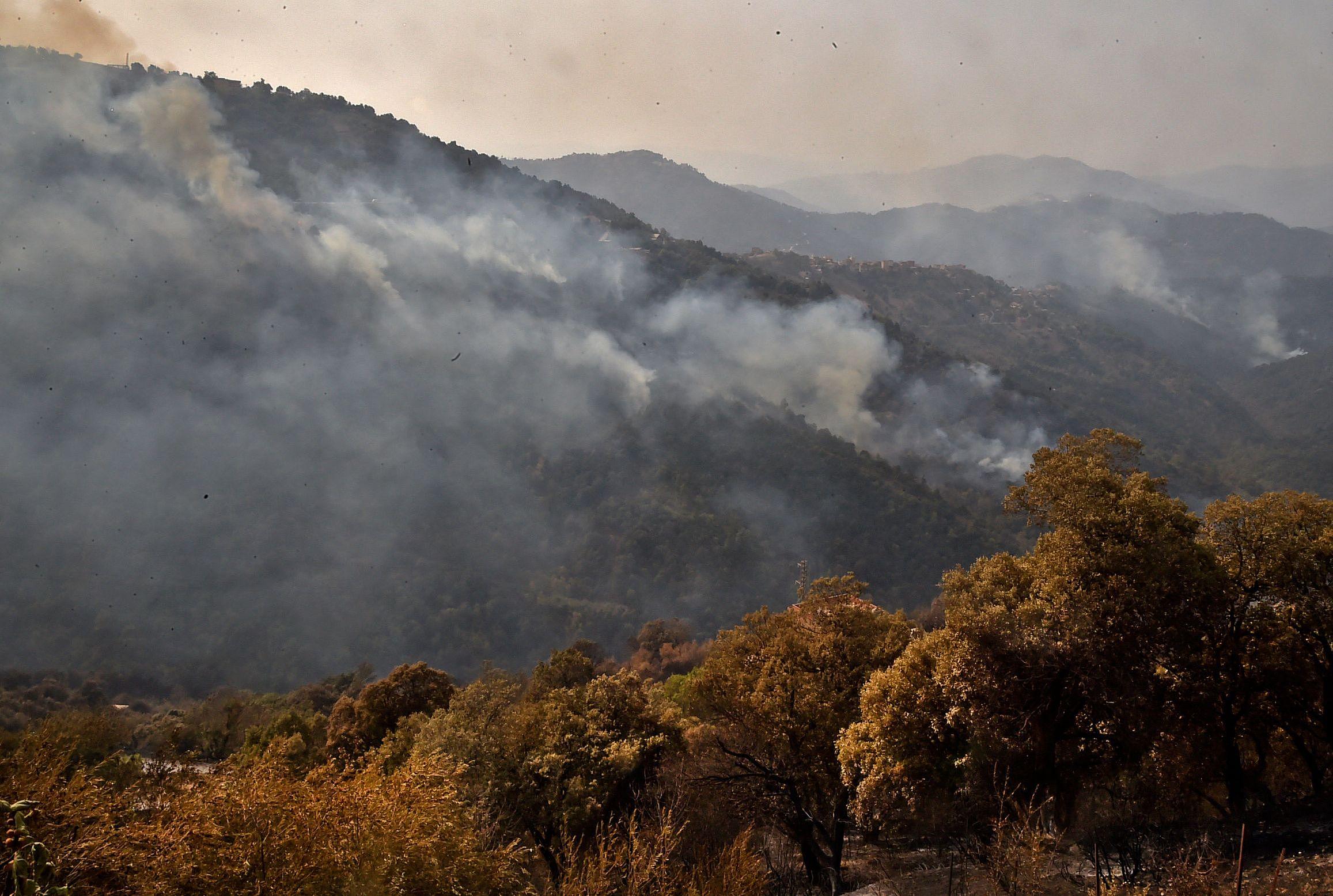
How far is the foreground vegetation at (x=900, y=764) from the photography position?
984 cm

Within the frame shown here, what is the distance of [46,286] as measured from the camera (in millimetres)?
182875

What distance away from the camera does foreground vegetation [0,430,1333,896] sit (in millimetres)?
9844

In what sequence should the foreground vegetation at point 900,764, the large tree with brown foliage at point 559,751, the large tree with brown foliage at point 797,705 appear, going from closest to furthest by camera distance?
the foreground vegetation at point 900,764 < the large tree with brown foliage at point 797,705 < the large tree with brown foliage at point 559,751

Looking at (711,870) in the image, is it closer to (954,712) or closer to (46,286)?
(954,712)

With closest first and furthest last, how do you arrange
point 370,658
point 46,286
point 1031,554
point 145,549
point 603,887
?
point 603,887 → point 1031,554 → point 370,658 → point 145,549 → point 46,286

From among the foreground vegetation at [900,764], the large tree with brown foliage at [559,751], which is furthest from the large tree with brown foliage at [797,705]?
the large tree with brown foliage at [559,751]

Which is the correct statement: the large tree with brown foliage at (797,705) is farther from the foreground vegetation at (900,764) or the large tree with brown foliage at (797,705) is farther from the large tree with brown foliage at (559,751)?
the large tree with brown foliage at (559,751)

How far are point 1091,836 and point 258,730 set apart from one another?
47144 mm

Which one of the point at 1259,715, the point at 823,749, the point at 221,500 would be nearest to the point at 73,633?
the point at 221,500

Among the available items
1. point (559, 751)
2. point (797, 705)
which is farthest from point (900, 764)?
point (559, 751)

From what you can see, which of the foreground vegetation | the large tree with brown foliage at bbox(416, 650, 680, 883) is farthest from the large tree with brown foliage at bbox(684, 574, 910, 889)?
the large tree with brown foliage at bbox(416, 650, 680, 883)

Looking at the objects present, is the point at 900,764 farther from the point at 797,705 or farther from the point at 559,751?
the point at 559,751

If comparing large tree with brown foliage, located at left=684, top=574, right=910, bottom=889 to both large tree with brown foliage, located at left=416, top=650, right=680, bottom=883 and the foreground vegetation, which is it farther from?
large tree with brown foliage, located at left=416, top=650, right=680, bottom=883

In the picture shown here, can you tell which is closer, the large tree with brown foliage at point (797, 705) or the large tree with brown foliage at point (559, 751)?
the large tree with brown foliage at point (797, 705)
